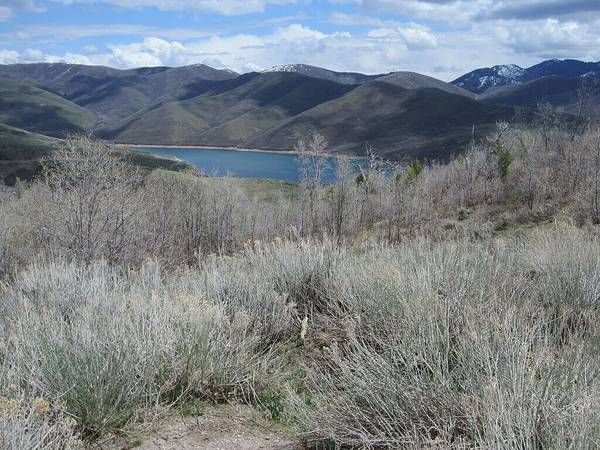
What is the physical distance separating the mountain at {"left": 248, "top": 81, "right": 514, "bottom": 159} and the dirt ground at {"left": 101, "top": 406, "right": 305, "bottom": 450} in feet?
292

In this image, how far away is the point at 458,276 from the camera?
15.6 feet

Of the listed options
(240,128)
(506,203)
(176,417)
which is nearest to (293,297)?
(176,417)

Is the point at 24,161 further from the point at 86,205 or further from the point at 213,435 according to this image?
the point at 213,435

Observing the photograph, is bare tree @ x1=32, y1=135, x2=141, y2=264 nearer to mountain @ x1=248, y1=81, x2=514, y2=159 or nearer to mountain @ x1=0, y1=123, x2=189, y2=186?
mountain @ x1=0, y1=123, x2=189, y2=186

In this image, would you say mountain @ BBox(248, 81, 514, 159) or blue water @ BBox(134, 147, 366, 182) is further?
mountain @ BBox(248, 81, 514, 159)

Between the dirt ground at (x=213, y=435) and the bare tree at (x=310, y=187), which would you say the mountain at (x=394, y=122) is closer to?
the bare tree at (x=310, y=187)

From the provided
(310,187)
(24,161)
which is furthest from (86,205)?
(24,161)

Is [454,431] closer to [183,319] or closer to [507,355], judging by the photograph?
[507,355]

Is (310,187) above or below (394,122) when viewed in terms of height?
below

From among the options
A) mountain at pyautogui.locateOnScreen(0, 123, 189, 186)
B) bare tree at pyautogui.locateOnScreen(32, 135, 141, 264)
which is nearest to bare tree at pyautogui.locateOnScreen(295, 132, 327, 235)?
bare tree at pyautogui.locateOnScreen(32, 135, 141, 264)

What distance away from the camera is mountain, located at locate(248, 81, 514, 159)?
345 feet

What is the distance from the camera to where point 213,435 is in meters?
3.40

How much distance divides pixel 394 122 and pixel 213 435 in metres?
140

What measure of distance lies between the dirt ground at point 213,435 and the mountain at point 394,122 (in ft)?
292
